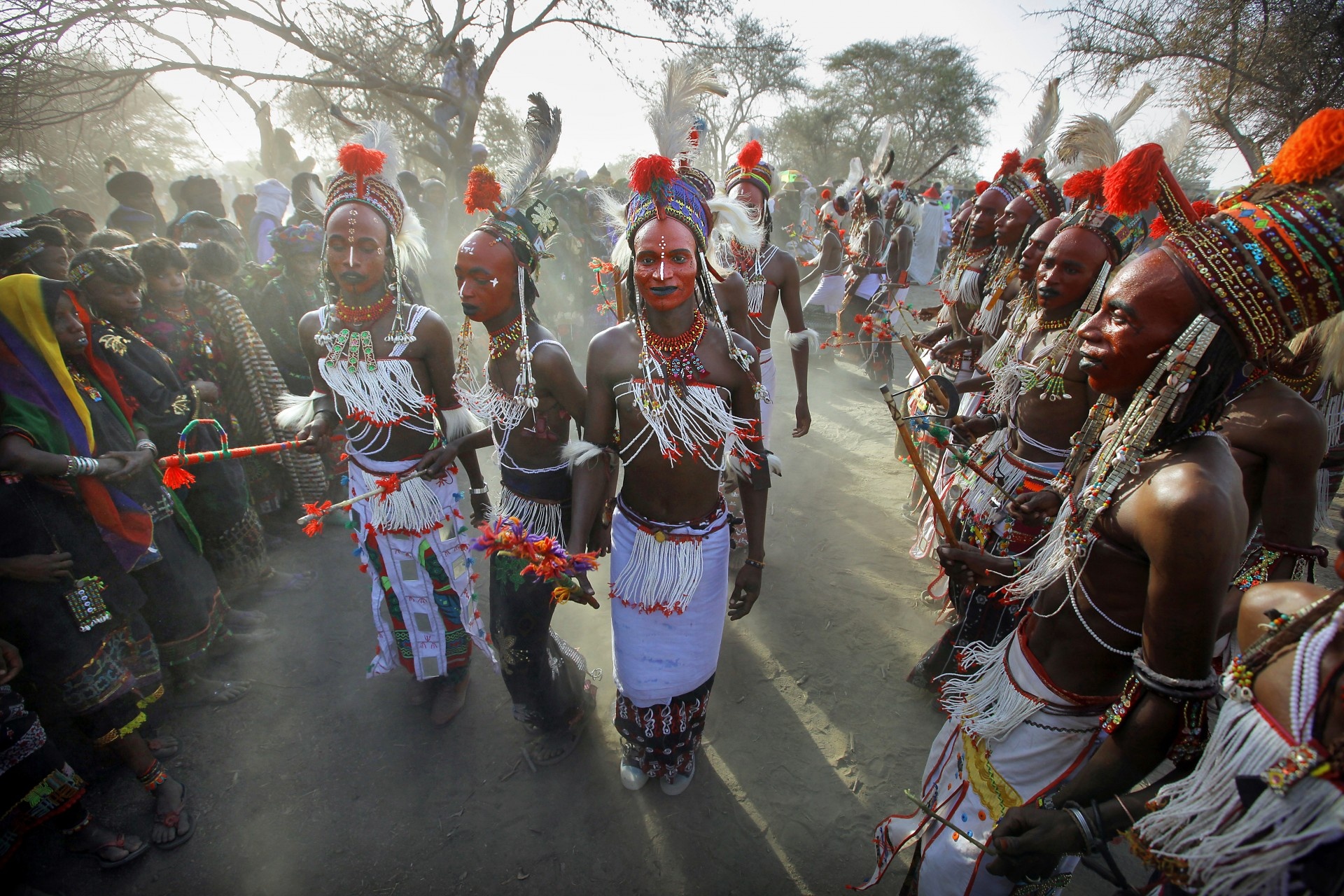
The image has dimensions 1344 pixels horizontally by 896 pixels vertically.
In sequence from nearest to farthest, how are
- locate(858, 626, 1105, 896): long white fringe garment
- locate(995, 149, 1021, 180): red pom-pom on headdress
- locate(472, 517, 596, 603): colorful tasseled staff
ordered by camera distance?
locate(858, 626, 1105, 896): long white fringe garment
locate(472, 517, 596, 603): colorful tasseled staff
locate(995, 149, 1021, 180): red pom-pom on headdress

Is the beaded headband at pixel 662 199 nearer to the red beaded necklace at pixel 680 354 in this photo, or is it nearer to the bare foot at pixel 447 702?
the red beaded necklace at pixel 680 354

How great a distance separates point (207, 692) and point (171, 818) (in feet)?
2.99

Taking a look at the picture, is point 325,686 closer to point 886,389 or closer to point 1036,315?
point 886,389

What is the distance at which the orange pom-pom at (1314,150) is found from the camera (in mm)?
1285

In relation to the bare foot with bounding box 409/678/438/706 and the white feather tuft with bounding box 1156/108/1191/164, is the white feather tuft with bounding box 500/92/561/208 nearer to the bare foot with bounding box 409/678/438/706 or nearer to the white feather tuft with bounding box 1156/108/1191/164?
the bare foot with bounding box 409/678/438/706

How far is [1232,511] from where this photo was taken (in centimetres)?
132

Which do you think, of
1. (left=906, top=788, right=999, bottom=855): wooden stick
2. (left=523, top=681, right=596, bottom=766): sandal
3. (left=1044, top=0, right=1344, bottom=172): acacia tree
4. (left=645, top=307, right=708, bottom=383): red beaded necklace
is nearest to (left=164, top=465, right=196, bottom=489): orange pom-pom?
(left=523, top=681, right=596, bottom=766): sandal

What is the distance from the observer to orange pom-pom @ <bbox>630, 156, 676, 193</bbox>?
7.64 feet

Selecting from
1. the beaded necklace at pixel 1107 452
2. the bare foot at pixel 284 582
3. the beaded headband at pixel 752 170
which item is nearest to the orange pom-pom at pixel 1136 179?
the beaded necklace at pixel 1107 452

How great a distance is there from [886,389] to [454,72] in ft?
37.7

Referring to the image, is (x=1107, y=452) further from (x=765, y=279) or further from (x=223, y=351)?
(x=223, y=351)

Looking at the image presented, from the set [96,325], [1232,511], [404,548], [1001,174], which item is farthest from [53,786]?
[1001,174]

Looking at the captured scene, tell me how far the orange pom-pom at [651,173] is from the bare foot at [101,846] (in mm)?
Answer: 3635

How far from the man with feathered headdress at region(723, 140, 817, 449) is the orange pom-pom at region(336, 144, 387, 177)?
2554 mm
